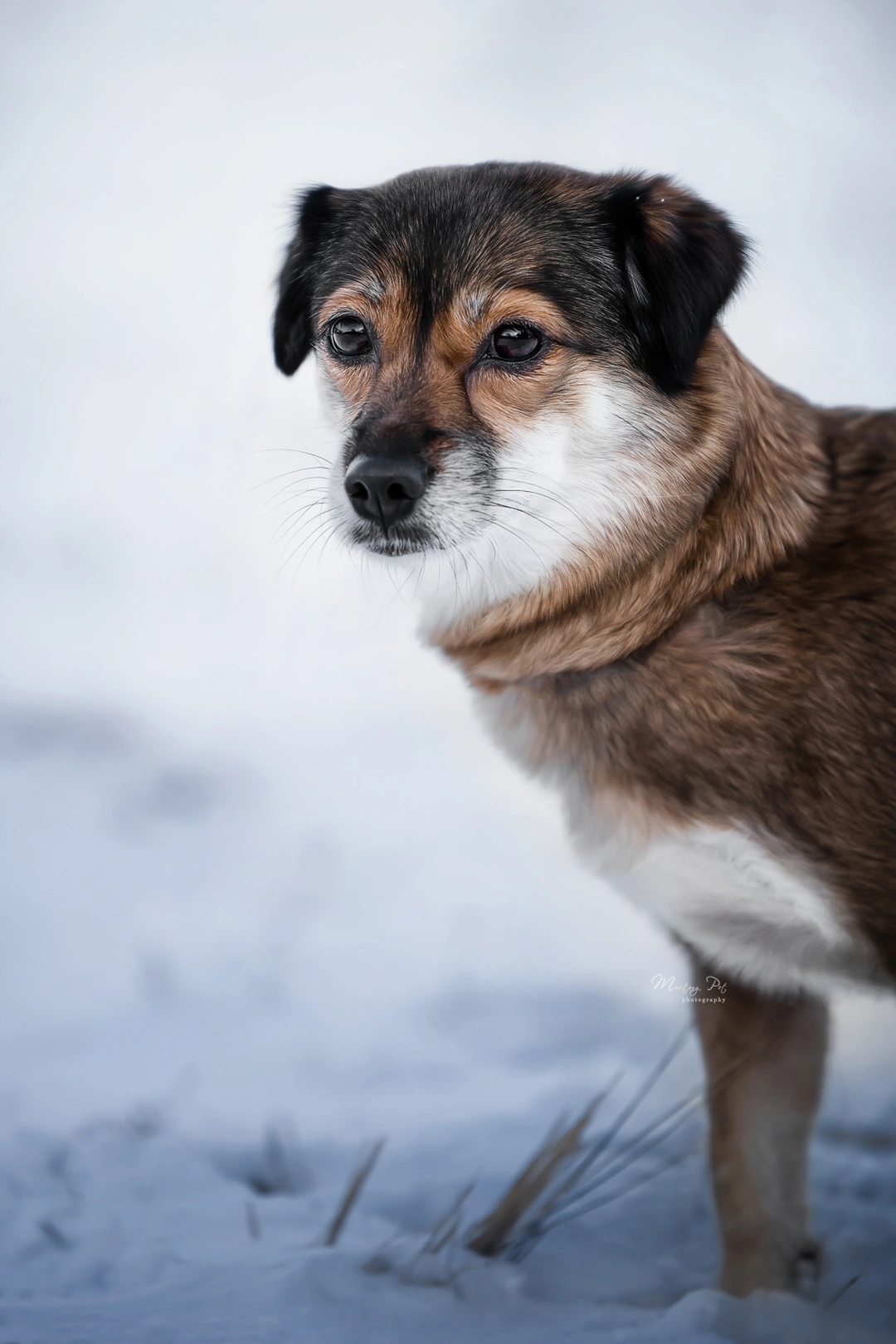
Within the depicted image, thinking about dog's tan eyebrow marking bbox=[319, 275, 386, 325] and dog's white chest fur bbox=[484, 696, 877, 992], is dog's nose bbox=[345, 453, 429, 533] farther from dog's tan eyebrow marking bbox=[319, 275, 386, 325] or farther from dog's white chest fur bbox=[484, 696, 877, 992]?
dog's white chest fur bbox=[484, 696, 877, 992]

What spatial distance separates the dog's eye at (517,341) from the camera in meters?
1.21

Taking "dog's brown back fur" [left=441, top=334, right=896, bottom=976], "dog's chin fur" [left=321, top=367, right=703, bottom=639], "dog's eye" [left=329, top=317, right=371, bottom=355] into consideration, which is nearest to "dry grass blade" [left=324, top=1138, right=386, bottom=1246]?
"dog's brown back fur" [left=441, top=334, right=896, bottom=976]

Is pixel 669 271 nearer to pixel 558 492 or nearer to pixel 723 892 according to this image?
pixel 558 492

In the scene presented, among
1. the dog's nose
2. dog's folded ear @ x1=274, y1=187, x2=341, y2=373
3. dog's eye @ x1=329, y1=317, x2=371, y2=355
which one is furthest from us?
dog's folded ear @ x1=274, y1=187, x2=341, y2=373

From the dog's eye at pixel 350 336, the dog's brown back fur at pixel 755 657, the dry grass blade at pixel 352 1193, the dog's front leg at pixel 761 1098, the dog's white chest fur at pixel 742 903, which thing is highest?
the dog's eye at pixel 350 336

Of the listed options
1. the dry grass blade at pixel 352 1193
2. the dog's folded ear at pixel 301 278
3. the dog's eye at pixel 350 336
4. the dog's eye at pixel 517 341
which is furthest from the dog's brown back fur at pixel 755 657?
the dry grass blade at pixel 352 1193

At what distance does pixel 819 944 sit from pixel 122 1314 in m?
0.89

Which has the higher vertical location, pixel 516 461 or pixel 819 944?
pixel 516 461

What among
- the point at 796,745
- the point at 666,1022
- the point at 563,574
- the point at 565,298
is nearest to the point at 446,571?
the point at 563,574

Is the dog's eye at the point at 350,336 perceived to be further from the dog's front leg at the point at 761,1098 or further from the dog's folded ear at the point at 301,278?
the dog's front leg at the point at 761,1098

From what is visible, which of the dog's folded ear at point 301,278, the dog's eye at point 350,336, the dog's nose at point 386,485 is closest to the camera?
the dog's nose at point 386,485

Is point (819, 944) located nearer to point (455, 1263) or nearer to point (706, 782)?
point (706, 782)

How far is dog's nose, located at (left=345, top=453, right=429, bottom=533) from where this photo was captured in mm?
1155

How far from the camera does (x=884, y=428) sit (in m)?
1.36
